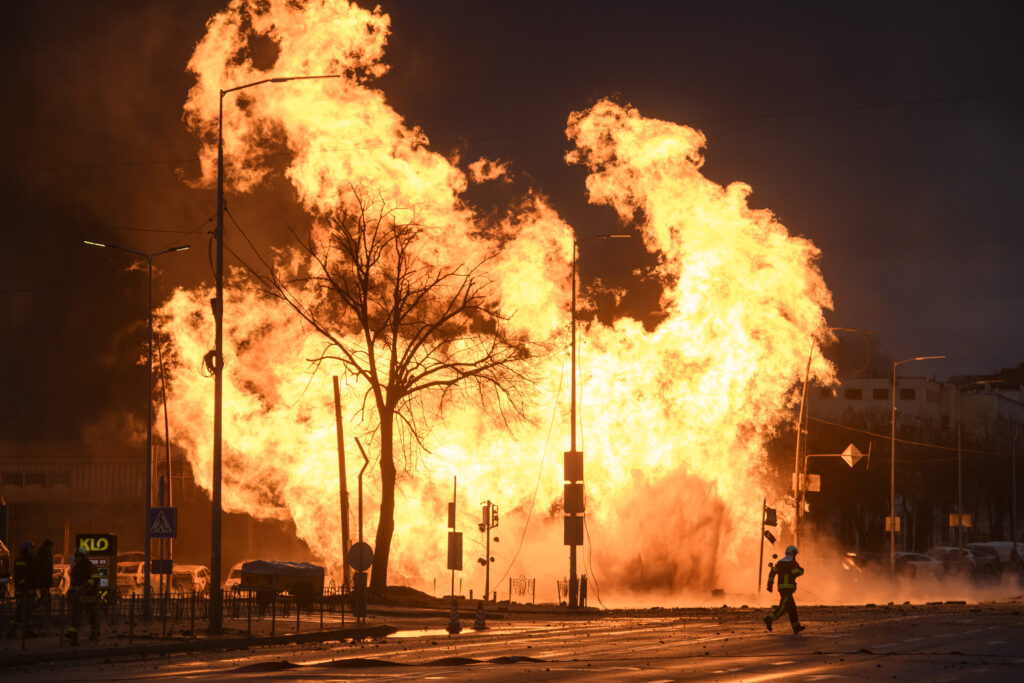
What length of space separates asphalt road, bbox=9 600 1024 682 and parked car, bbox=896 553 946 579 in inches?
1250

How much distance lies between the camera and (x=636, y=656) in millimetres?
20203

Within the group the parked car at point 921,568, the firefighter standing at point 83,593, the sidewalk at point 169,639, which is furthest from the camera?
the parked car at point 921,568

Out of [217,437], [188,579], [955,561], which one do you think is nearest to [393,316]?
[188,579]

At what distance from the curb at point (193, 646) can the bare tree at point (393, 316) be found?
46.8 ft

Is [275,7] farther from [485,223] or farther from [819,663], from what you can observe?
[819,663]

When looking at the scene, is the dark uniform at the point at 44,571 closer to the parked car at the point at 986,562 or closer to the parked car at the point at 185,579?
the parked car at the point at 185,579

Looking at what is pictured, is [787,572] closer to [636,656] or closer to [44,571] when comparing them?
[636,656]

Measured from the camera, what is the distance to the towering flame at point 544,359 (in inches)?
1768

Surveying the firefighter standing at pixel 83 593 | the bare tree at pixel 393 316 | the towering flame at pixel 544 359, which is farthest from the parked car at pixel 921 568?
the firefighter standing at pixel 83 593

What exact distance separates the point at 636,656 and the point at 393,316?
27447 mm

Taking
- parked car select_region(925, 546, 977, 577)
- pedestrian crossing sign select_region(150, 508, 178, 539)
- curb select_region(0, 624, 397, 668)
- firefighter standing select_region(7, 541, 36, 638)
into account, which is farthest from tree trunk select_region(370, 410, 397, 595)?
parked car select_region(925, 546, 977, 577)

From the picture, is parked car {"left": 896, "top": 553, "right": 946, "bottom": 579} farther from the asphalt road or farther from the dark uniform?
the dark uniform

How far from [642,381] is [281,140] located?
1576cm

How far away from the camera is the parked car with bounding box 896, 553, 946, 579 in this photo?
6159 cm
